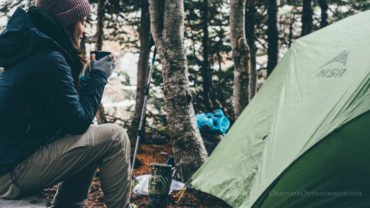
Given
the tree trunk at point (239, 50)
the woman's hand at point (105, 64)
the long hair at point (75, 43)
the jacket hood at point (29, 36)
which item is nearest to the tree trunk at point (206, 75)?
the tree trunk at point (239, 50)

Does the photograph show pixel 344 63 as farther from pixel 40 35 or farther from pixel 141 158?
pixel 141 158

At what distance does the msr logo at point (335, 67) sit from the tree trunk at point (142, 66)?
4397 millimetres

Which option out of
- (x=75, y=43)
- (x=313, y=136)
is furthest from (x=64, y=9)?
(x=313, y=136)

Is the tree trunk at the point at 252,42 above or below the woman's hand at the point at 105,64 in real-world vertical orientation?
below

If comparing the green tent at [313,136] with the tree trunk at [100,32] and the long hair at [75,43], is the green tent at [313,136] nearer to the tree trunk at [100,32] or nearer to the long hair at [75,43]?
the long hair at [75,43]

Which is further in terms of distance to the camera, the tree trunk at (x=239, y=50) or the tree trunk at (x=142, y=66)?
the tree trunk at (x=142, y=66)

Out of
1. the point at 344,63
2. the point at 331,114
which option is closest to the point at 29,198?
the point at 331,114

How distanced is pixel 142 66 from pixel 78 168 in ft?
16.1

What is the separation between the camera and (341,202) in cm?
361

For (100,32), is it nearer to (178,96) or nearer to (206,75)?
(206,75)

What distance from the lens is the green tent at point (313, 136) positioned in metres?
3.56

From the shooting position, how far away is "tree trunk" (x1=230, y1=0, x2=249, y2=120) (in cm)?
726

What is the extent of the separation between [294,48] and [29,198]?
314 centimetres

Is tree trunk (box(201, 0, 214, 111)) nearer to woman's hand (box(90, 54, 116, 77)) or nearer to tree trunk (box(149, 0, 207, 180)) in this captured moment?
tree trunk (box(149, 0, 207, 180))
